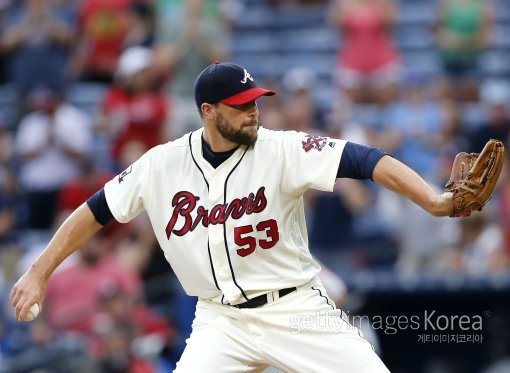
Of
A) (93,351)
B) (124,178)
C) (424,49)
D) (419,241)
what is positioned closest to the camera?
(124,178)

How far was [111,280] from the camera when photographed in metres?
8.87

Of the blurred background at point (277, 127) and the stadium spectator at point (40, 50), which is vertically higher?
the stadium spectator at point (40, 50)

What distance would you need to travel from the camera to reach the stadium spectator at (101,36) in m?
11.8

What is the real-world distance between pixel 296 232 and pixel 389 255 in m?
4.67

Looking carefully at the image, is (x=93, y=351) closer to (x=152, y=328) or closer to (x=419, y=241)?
(x=152, y=328)

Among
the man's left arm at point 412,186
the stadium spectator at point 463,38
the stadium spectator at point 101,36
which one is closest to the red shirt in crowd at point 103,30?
the stadium spectator at point 101,36

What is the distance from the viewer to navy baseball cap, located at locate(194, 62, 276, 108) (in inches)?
205

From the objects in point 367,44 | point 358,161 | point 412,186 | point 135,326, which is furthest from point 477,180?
point 367,44

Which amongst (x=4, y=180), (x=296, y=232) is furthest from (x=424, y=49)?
(x=296, y=232)

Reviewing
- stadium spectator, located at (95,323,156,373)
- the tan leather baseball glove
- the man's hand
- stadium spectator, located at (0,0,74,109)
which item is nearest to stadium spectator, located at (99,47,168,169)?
stadium spectator, located at (0,0,74,109)

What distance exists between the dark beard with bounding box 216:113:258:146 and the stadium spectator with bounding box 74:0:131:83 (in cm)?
678

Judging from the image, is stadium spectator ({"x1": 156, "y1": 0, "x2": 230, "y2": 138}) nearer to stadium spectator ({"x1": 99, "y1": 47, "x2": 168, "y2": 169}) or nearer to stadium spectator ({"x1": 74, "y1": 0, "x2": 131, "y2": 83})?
stadium spectator ({"x1": 99, "y1": 47, "x2": 168, "y2": 169})

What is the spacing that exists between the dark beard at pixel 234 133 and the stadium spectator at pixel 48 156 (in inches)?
211

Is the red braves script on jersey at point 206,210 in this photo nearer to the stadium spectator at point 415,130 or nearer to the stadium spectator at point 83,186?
the stadium spectator at point 83,186
